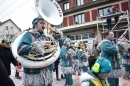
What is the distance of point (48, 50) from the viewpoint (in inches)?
106

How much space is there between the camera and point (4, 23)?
41094mm

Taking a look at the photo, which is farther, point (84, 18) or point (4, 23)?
point (4, 23)

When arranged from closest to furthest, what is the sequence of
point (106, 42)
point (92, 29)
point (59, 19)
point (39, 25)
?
point (39, 25) < point (59, 19) < point (106, 42) < point (92, 29)

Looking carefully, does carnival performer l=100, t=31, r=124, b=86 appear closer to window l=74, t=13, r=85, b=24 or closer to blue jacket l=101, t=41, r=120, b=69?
blue jacket l=101, t=41, r=120, b=69

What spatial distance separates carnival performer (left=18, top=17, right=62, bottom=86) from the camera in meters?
2.49

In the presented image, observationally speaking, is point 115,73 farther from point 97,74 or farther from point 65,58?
point 65,58

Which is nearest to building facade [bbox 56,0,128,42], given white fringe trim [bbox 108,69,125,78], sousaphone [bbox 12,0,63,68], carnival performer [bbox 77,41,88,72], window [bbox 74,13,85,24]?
window [bbox 74,13,85,24]

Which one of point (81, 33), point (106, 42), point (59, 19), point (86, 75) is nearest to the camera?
point (86, 75)

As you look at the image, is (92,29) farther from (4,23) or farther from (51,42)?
(4,23)

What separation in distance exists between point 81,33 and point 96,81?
1856cm

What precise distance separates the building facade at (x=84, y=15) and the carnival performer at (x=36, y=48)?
48.6 ft

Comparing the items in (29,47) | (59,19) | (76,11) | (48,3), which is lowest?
(29,47)

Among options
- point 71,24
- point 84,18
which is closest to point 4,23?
point 71,24

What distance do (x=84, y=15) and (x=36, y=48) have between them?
19.1 meters
